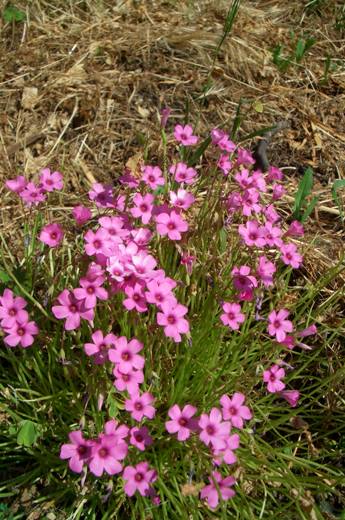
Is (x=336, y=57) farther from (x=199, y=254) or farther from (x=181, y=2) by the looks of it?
(x=199, y=254)

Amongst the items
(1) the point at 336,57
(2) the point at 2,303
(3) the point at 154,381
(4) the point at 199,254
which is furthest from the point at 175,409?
(1) the point at 336,57

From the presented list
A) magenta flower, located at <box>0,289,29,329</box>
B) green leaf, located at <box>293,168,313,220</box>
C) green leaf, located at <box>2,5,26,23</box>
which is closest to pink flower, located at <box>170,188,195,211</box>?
magenta flower, located at <box>0,289,29,329</box>

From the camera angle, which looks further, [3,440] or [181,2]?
[181,2]

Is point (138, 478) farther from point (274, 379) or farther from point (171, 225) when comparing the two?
point (171, 225)

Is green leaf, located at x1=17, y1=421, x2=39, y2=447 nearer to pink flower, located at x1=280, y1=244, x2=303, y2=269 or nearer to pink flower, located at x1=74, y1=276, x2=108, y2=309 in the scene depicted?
pink flower, located at x1=74, y1=276, x2=108, y2=309

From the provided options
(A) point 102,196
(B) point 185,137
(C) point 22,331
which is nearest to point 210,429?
(C) point 22,331

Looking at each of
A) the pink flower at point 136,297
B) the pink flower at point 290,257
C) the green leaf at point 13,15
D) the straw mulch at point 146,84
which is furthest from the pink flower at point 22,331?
the green leaf at point 13,15
